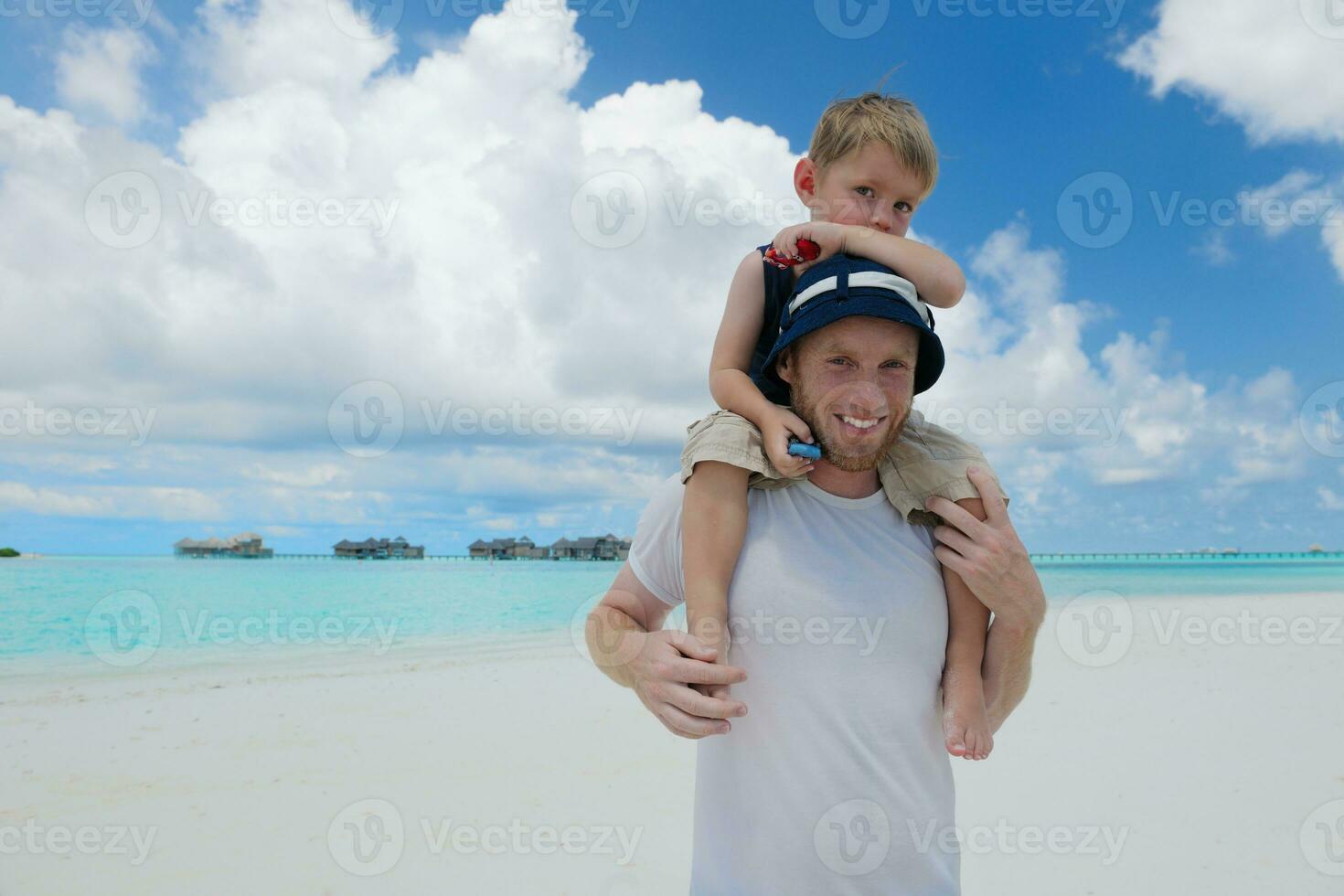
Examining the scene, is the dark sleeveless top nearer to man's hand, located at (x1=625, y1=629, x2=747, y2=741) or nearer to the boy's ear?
the boy's ear

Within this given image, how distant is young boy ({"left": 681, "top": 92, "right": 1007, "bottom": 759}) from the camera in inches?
66.8

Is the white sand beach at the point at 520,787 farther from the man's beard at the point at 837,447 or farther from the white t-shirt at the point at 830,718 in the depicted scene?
the man's beard at the point at 837,447

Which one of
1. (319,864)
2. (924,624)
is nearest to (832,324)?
(924,624)

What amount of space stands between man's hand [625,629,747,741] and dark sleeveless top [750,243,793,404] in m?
0.74

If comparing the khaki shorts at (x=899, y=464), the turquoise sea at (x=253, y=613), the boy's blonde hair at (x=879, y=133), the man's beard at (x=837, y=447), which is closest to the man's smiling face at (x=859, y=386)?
the man's beard at (x=837, y=447)

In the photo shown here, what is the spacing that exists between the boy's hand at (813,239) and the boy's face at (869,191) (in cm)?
36

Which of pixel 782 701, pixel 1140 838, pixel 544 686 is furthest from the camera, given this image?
pixel 544 686

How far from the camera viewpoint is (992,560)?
5.42 feet

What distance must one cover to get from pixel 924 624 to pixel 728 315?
952mm

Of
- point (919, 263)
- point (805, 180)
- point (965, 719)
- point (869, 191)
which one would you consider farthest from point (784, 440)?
point (805, 180)

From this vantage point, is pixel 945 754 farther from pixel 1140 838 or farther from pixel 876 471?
pixel 1140 838

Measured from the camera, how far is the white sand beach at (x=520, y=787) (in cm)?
467

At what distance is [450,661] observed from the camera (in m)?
11.6

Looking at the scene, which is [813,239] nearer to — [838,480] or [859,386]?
[859,386]
